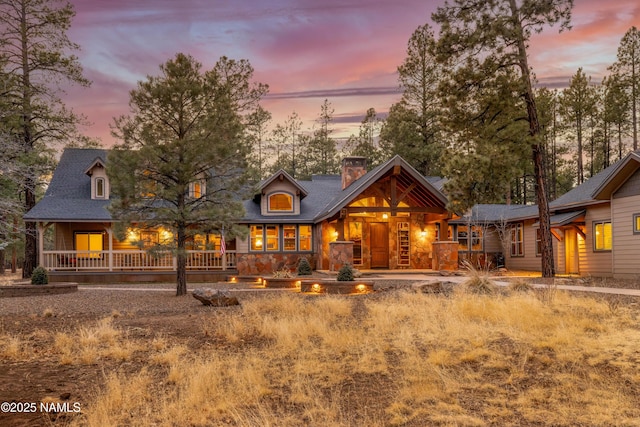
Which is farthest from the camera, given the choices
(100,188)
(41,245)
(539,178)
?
(100,188)

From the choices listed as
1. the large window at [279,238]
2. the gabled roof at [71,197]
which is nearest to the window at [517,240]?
the large window at [279,238]

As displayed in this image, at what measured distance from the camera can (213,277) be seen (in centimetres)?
2439

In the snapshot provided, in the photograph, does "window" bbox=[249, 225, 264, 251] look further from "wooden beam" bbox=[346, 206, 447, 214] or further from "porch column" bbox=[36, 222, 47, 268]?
"porch column" bbox=[36, 222, 47, 268]

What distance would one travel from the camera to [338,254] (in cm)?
2216

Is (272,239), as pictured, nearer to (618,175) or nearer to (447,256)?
(447,256)

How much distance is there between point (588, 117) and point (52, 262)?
4186cm

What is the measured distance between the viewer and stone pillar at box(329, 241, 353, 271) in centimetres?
2211

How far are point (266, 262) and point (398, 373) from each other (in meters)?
19.1

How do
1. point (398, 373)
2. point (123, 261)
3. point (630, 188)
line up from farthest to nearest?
point (123, 261)
point (630, 188)
point (398, 373)

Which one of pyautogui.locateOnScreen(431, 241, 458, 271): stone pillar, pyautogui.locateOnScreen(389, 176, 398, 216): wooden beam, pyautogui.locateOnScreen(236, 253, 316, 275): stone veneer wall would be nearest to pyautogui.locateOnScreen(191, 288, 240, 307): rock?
pyautogui.locateOnScreen(389, 176, 398, 216): wooden beam

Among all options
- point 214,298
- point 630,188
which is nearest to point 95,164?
point 214,298

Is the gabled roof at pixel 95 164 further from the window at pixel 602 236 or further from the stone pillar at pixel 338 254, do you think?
the window at pixel 602 236

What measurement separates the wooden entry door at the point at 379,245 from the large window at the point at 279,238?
3409mm

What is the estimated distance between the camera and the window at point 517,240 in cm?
2830
